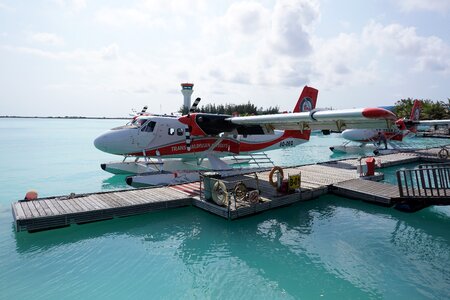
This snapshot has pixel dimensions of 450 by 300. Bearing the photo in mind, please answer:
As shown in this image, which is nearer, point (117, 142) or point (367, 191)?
point (367, 191)

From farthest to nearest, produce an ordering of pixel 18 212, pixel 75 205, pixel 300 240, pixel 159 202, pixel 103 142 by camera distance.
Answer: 1. pixel 103 142
2. pixel 159 202
3. pixel 75 205
4. pixel 18 212
5. pixel 300 240

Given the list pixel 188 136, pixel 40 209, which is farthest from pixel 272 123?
pixel 40 209

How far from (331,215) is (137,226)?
20.4 feet

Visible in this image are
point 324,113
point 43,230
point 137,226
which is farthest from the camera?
point 324,113

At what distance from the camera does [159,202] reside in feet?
32.6

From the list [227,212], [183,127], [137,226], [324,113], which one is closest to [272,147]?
[183,127]

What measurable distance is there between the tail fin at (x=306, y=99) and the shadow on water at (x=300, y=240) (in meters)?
8.39

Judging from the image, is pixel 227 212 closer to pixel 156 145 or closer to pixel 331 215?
pixel 331 215

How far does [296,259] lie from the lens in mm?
7020

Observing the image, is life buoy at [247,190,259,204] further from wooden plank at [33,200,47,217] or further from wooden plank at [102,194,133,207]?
wooden plank at [33,200,47,217]

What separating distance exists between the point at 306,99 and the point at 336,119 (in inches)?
344

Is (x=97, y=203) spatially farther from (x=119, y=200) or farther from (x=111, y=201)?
(x=119, y=200)

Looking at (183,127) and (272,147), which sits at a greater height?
(183,127)

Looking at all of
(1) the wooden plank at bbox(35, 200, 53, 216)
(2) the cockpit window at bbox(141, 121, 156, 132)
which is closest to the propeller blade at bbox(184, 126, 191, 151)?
(2) the cockpit window at bbox(141, 121, 156, 132)
